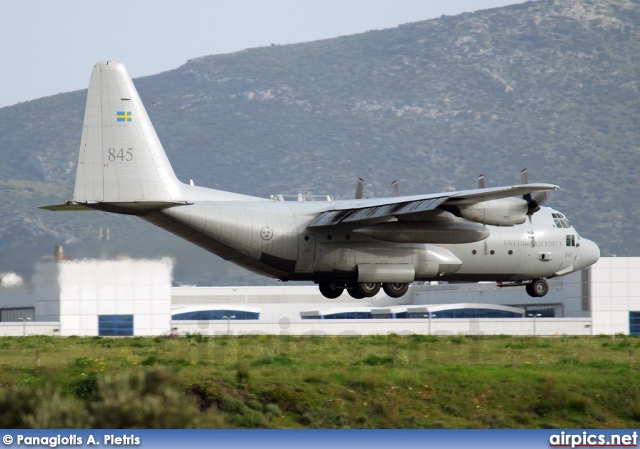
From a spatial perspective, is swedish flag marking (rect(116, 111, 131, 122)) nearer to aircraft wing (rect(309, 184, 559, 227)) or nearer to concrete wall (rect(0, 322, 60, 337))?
aircraft wing (rect(309, 184, 559, 227))

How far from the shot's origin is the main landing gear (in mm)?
38688

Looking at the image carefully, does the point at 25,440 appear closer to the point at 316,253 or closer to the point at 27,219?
the point at 316,253

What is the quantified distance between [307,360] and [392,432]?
1201 centimetres

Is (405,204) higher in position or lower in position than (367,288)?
higher

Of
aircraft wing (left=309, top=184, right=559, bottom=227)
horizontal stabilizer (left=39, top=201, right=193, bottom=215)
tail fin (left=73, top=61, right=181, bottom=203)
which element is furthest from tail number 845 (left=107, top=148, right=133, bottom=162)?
aircraft wing (left=309, top=184, right=559, bottom=227)

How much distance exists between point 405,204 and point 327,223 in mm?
3206

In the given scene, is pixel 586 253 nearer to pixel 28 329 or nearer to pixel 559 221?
pixel 559 221

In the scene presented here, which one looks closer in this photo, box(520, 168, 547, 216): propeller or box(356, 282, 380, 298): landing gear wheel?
box(520, 168, 547, 216): propeller

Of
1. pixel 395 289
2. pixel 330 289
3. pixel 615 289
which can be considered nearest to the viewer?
pixel 395 289

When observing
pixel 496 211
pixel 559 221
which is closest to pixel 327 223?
pixel 496 211

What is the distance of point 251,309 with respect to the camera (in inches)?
3115

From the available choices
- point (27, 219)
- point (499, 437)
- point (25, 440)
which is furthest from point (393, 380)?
point (27, 219)

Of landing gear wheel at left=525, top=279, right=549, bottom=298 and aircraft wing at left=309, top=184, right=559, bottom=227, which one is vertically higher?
aircraft wing at left=309, top=184, right=559, bottom=227

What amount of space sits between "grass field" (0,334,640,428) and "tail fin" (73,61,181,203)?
18.0 ft
